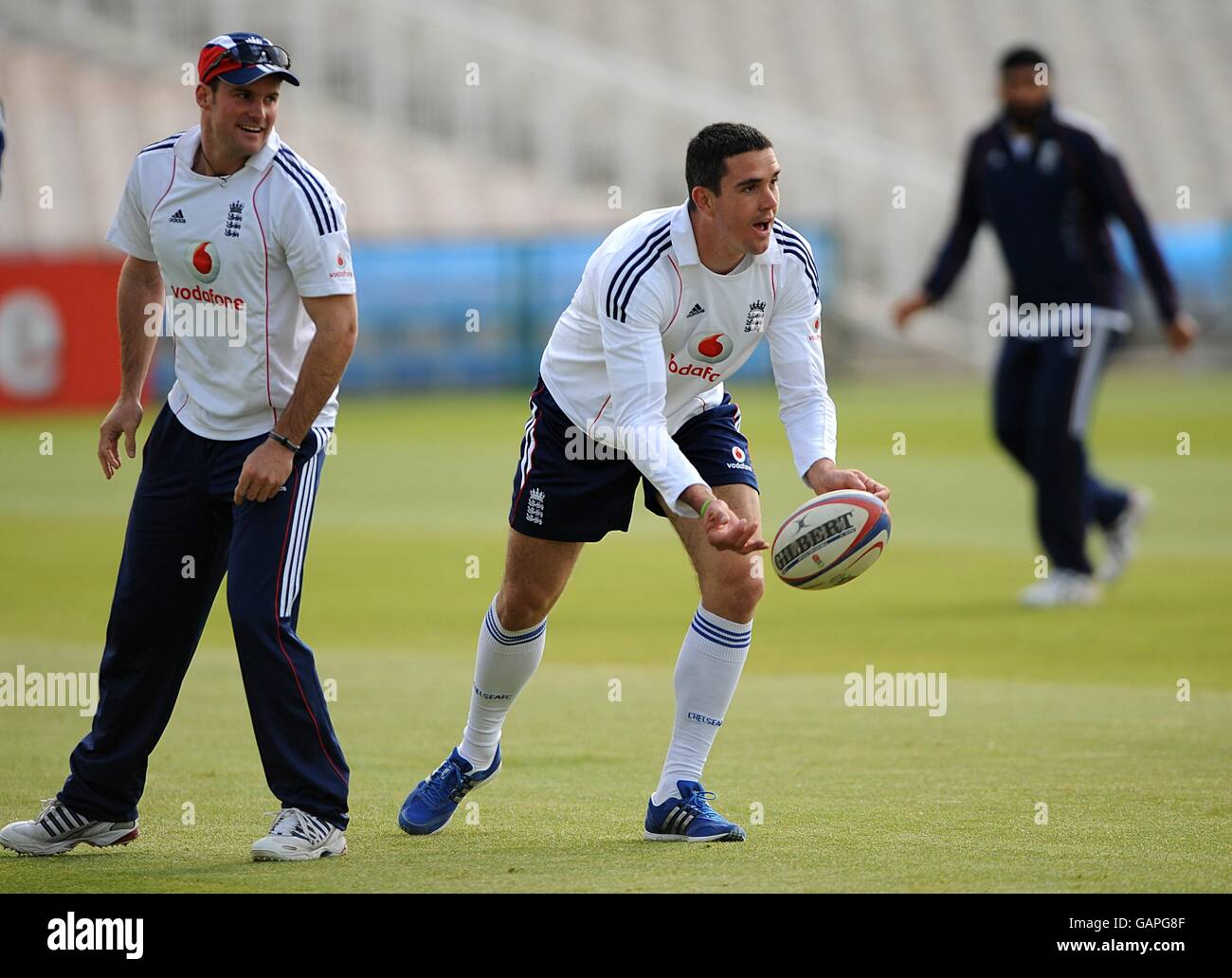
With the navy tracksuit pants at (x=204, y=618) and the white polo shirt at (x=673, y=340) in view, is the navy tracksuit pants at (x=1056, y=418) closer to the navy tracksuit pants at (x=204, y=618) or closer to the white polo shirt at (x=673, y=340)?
the white polo shirt at (x=673, y=340)

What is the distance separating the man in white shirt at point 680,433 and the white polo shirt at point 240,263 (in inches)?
35.7

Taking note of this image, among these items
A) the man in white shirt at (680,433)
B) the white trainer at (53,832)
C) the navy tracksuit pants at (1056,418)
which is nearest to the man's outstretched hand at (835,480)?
the man in white shirt at (680,433)

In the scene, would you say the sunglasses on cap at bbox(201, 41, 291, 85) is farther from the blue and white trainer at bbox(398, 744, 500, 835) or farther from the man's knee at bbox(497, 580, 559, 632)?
the blue and white trainer at bbox(398, 744, 500, 835)

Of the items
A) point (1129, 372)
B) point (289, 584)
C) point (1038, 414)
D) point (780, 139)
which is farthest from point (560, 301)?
point (289, 584)

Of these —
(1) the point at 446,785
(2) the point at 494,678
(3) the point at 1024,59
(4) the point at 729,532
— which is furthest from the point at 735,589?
(3) the point at 1024,59

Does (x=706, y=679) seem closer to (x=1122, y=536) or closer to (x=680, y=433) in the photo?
(x=680, y=433)

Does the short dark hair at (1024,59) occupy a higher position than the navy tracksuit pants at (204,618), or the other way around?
the short dark hair at (1024,59)

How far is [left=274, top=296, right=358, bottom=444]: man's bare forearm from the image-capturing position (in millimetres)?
5773

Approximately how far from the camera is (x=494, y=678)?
6.64 meters

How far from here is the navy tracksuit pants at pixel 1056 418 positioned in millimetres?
11586

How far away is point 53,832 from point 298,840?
2.93 ft

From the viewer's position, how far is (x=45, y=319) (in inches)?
1069

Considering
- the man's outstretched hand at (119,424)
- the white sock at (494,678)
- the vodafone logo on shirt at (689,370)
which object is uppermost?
the vodafone logo on shirt at (689,370)

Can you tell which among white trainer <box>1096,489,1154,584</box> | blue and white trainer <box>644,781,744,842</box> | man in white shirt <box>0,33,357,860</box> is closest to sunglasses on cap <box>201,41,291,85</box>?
man in white shirt <box>0,33,357,860</box>
